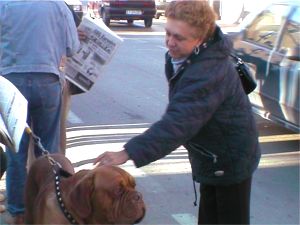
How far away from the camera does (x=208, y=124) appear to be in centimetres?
308

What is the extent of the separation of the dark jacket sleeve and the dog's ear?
0.30m

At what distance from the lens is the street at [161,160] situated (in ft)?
17.5

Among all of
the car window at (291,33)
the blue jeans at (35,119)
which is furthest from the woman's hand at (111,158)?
the car window at (291,33)

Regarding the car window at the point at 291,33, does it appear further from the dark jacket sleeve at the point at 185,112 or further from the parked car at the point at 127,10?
the parked car at the point at 127,10

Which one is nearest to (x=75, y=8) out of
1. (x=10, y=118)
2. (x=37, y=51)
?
(x=37, y=51)

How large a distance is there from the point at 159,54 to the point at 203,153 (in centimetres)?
1220

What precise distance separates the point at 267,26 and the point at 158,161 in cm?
230

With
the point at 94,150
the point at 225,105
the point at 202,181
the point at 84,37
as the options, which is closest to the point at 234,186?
the point at 202,181

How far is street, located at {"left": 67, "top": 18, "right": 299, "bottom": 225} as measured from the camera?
534 centimetres

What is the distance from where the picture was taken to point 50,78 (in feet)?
14.5

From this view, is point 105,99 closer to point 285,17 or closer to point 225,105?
point 285,17

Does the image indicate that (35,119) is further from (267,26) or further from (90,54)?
(267,26)

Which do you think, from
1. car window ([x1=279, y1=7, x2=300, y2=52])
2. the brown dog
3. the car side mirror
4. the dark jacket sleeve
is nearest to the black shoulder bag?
the dark jacket sleeve

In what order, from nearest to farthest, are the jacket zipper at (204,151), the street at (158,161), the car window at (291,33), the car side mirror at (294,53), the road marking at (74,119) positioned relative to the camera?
the jacket zipper at (204,151)
the street at (158,161)
the car side mirror at (294,53)
the car window at (291,33)
the road marking at (74,119)
